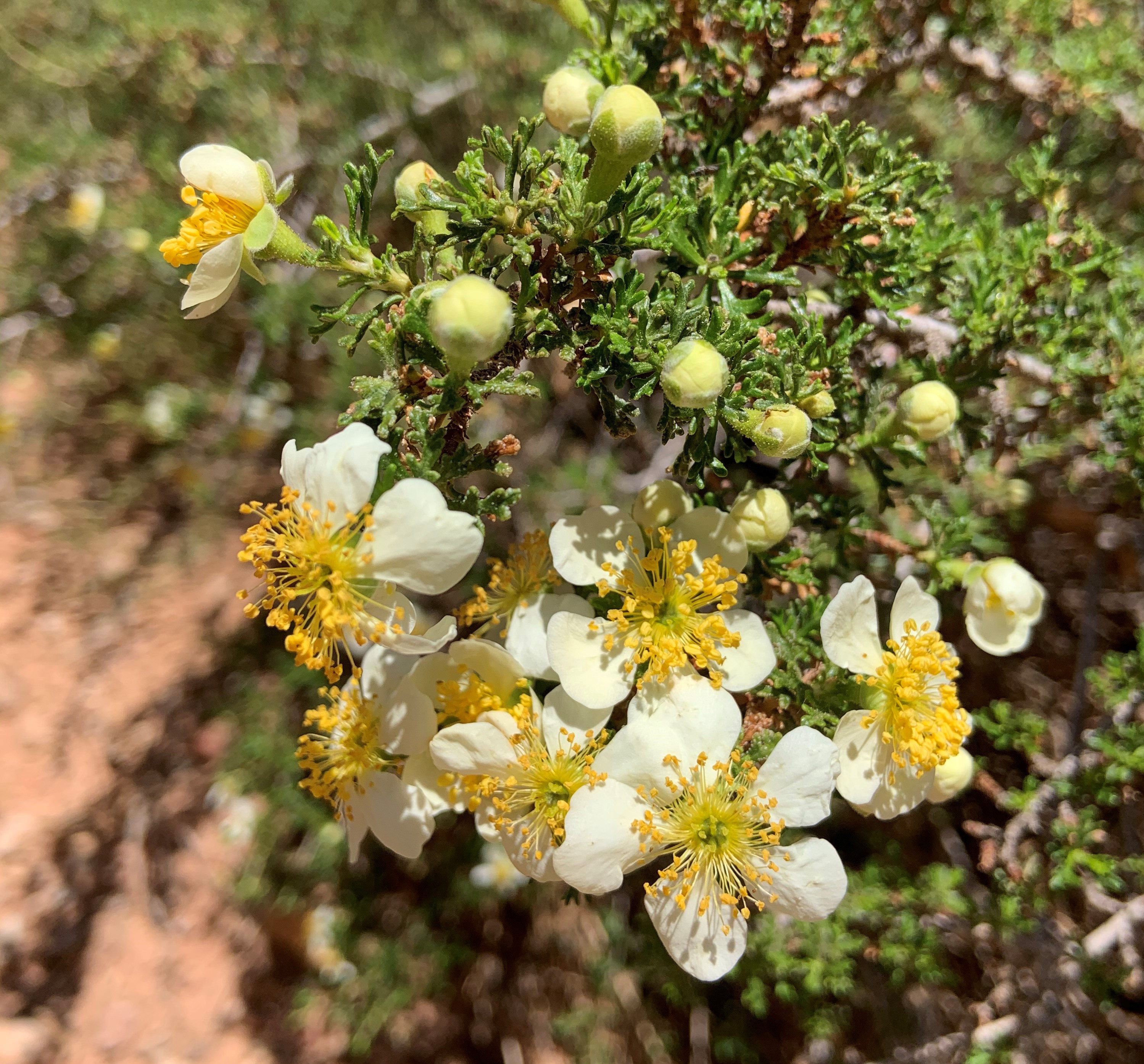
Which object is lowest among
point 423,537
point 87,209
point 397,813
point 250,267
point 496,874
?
point 496,874

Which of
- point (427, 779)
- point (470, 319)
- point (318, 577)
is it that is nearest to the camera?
point (470, 319)

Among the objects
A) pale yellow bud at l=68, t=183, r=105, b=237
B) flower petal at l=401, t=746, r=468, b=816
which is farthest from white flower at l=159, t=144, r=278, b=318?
pale yellow bud at l=68, t=183, r=105, b=237

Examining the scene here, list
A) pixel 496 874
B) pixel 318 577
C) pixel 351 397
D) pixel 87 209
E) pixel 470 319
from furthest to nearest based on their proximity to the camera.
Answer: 1. pixel 87 209
2. pixel 351 397
3. pixel 496 874
4. pixel 318 577
5. pixel 470 319

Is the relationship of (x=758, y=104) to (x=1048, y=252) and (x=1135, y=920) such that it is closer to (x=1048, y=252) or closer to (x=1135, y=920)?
(x=1048, y=252)

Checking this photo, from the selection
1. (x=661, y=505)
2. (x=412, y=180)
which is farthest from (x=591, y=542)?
(x=412, y=180)

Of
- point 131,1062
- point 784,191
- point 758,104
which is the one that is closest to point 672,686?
point 784,191

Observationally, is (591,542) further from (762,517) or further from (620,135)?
(620,135)
